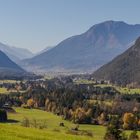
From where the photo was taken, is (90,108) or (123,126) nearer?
(123,126)

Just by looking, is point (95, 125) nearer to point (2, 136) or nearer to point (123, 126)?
point (123, 126)

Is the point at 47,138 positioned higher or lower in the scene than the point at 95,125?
higher

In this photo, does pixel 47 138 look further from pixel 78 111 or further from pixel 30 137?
pixel 78 111

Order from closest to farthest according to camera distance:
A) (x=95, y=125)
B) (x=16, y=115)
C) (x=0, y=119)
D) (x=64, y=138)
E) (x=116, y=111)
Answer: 1. (x=64, y=138)
2. (x=0, y=119)
3. (x=95, y=125)
4. (x=16, y=115)
5. (x=116, y=111)

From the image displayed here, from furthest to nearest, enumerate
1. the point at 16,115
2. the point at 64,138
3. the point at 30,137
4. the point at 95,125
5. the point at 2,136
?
the point at 16,115, the point at 95,125, the point at 64,138, the point at 30,137, the point at 2,136

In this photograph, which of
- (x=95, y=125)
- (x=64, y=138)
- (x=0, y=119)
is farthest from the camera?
(x=95, y=125)

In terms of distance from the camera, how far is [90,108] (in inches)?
7544

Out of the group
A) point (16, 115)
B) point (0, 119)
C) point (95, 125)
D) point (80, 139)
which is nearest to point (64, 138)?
point (80, 139)

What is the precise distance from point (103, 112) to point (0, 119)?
4810cm

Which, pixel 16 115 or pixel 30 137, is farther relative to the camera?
pixel 16 115

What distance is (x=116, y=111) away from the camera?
19900cm

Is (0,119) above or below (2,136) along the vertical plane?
below

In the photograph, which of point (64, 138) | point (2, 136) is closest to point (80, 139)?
point (64, 138)

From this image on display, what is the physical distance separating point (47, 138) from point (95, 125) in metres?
129
